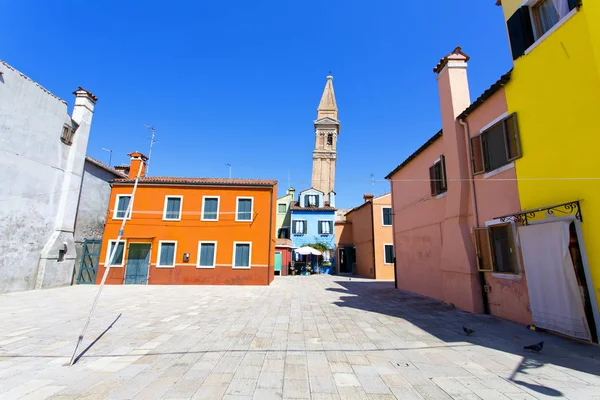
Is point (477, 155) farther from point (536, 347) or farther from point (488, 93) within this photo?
point (536, 347)

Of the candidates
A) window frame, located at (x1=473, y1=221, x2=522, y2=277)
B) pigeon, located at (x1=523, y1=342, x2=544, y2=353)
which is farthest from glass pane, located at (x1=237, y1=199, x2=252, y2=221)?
pigeon, located at (x1=523, y1=342, x2=544, y2=353)

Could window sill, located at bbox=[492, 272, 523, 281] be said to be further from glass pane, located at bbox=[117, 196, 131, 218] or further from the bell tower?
the bell tower

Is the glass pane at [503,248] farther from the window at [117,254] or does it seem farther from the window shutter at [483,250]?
the window at [117,254]

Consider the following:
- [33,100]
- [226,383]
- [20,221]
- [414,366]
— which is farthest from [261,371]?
[33,100]

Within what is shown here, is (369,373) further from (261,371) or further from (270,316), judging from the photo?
(270,316)

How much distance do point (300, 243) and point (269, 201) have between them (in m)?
11.2

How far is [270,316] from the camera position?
25.3ft

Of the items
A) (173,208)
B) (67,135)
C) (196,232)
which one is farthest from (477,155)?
(67,135)

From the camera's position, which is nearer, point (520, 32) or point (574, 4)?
point (574, 4)

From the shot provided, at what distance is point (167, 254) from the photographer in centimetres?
1595

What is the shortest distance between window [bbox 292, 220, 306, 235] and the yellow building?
2092 centimetres

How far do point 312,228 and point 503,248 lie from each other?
794 inches

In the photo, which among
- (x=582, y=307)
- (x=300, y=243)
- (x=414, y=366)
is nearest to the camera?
(x=414, y=366)

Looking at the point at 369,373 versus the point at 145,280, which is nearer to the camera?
the point at 369,373
